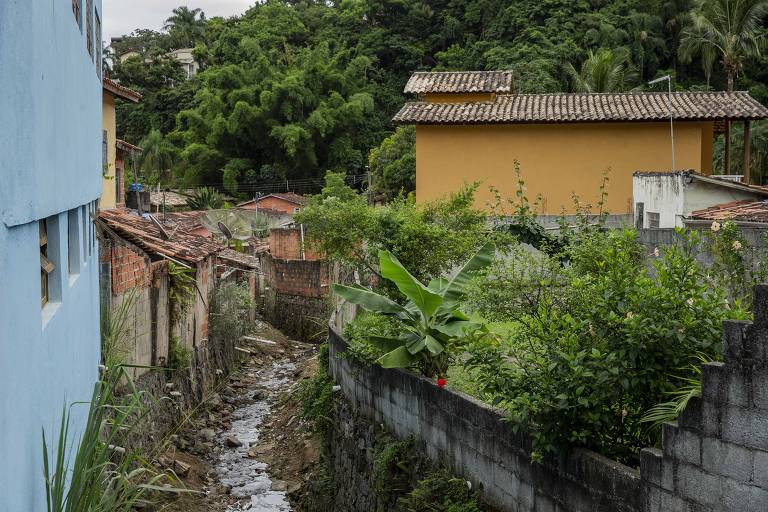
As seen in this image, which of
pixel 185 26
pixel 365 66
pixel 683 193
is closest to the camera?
pixel 683 193

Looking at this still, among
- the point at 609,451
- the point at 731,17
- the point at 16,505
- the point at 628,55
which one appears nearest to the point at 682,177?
the point at 609,451

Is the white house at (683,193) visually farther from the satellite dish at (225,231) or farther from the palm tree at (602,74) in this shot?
the satellite dish at (225,231)

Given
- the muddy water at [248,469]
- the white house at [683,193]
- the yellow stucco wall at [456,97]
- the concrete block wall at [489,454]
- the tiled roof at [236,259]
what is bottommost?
the muddy water at [248,469]

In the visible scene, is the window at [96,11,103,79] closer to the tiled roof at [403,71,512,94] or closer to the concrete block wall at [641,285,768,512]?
the concrete block wall at [641,285,768,512]

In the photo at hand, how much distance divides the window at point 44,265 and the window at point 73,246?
175 centimetres

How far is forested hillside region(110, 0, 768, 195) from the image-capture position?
40906 mm

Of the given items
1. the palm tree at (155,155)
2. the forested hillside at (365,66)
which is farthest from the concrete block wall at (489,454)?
the palm tree at (155,155)

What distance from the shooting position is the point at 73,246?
9.35 meters

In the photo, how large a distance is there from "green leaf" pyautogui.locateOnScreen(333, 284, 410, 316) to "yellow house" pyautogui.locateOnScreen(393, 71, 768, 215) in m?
11.3

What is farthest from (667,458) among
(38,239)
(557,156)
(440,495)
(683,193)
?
(557,156)

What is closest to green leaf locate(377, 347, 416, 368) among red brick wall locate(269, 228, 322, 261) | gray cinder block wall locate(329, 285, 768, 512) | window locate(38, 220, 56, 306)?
gray cinder block wall locate(329, 285, 768, 512)

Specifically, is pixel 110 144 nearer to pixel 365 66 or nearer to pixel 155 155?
pixel 155 155

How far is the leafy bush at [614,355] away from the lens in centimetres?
641

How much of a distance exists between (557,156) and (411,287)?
44.0ft
